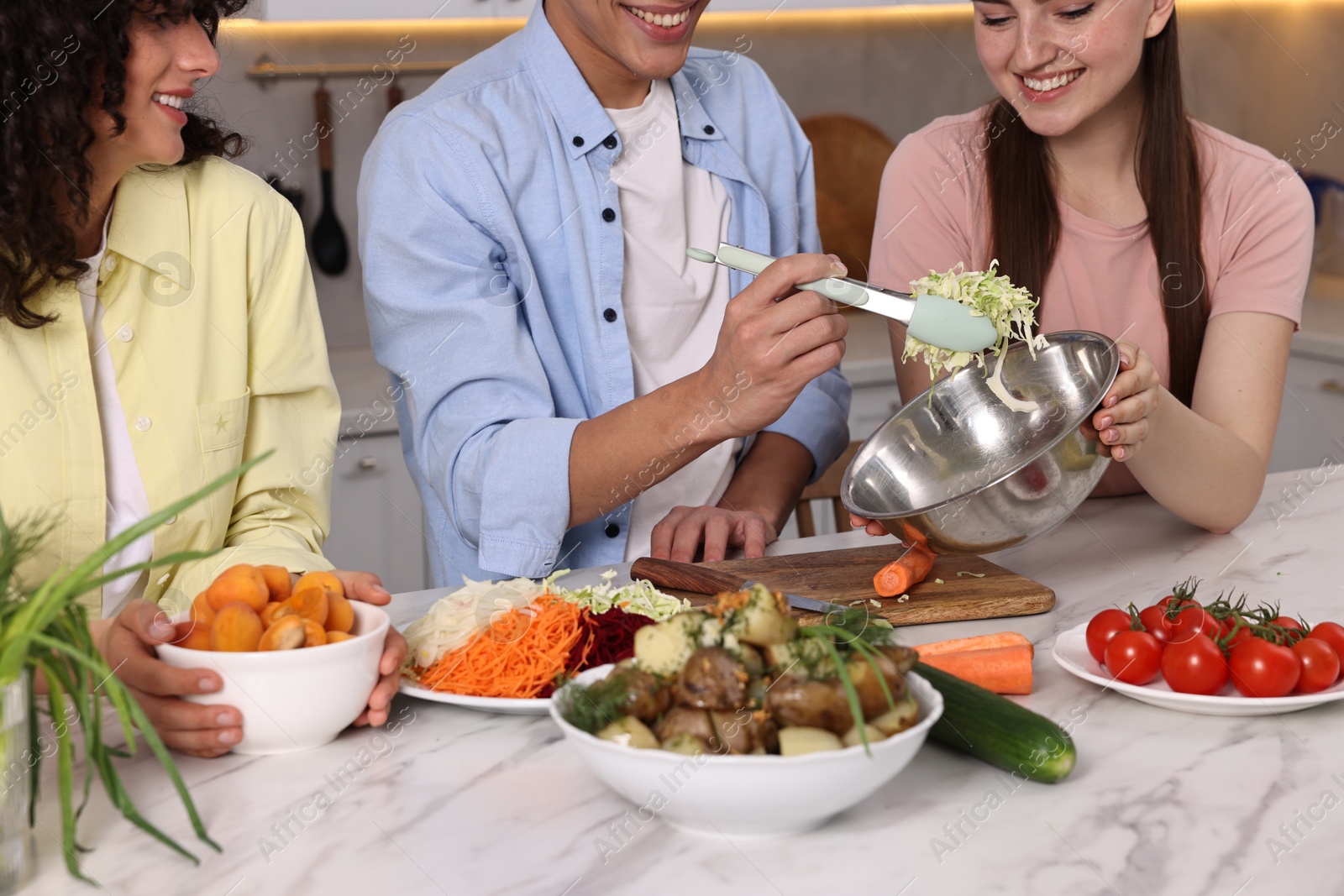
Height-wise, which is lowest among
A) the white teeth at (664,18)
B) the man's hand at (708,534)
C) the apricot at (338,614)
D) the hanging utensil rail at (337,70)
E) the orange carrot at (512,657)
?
the man's hand at (708,534)

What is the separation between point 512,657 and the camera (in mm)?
1209

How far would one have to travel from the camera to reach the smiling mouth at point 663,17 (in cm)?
178

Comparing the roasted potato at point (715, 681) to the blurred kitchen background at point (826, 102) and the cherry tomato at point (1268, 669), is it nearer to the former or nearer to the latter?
the cherry tomato at point (1268, 669)

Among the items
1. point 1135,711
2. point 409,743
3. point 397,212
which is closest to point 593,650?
point 409,743

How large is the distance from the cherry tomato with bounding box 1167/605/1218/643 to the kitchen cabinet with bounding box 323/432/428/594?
209 cm

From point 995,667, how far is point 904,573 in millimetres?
277

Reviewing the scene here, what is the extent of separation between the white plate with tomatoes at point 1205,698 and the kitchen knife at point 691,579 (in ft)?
0.97

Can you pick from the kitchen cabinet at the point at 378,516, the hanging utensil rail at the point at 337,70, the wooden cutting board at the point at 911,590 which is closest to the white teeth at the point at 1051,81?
the wooden cutting board at the point at 911,590

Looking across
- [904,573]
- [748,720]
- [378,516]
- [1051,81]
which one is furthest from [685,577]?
[378,516]

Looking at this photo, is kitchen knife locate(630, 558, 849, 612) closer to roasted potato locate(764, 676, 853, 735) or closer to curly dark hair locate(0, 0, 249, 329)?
roasted potato locate(764, 676, 853, 735)

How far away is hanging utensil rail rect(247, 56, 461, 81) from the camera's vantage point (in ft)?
11.4

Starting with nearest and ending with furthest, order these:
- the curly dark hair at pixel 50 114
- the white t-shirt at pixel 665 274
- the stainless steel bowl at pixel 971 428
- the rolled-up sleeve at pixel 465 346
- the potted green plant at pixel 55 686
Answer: the potted green plant at pixel 55 686, the curly dark hair at pixel 50 114, the stainless steel bowl at pixel 971 428, the rolled-up sleeve at pixel 465 346, the white t-shirt at pixel 665 274

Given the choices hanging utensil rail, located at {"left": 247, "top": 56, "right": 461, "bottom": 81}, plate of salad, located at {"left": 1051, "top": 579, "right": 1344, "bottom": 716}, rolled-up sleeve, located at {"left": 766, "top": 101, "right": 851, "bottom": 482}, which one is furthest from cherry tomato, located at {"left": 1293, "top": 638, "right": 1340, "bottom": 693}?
hanging utensil rail, located at {"left": 247, "top": 56, "right": 461, "bottom": 81}

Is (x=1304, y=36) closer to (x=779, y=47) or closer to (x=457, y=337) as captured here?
(x=779, y=47)
